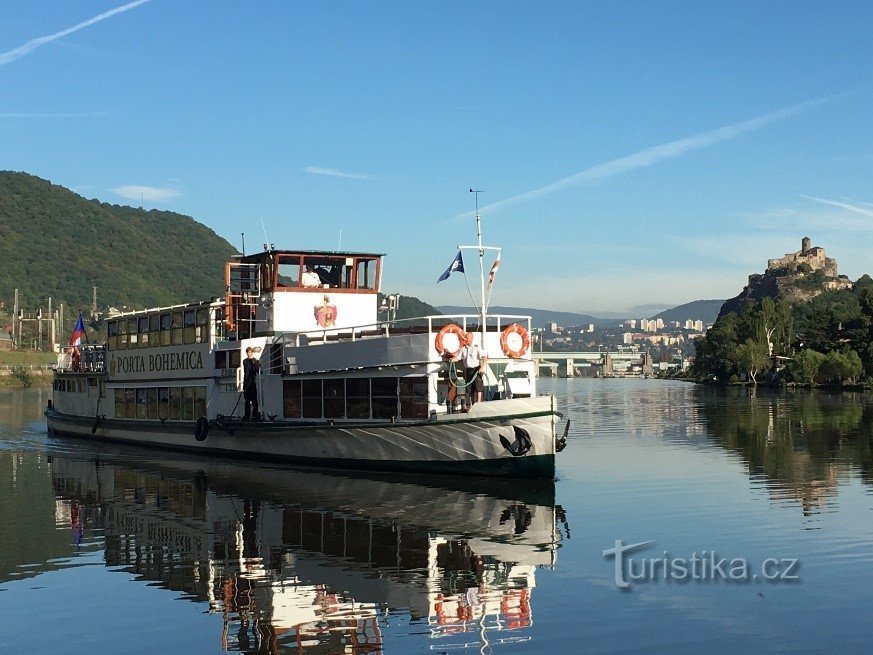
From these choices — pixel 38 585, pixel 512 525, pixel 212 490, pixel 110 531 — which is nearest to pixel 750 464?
pixel 512 525

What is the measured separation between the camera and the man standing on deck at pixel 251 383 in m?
36.2

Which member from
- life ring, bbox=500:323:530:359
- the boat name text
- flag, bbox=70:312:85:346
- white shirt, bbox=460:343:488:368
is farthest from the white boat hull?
flag, bbox=70:312:85:346

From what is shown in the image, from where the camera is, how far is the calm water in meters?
15.1

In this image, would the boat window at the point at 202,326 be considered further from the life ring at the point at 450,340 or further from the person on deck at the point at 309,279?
the life ring at the point at 450,340

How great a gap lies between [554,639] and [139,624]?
6.16 metres

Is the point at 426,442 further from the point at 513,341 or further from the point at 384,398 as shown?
the point at 513,341

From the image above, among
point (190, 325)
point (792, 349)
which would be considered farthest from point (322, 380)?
point (792, 349)


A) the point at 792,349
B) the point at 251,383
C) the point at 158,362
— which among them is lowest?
the point at 251,383

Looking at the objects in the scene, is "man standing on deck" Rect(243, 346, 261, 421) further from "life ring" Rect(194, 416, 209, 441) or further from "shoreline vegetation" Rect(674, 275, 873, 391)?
"shoreline vegetation" Rect(674, 275, 873, 391)

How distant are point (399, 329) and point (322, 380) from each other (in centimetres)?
A: 295

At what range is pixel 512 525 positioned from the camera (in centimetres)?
2370

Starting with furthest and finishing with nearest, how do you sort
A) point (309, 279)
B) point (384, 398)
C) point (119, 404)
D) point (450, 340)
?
→ point (119, 404)
point (309, 279)
point (384, 398)
point (450, 340)

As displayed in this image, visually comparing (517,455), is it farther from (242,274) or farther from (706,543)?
(242,274)

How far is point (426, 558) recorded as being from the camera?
791 inches
